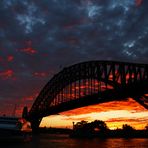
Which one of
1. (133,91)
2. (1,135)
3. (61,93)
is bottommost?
(1,135)

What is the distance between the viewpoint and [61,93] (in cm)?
9394

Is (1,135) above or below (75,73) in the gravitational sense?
below

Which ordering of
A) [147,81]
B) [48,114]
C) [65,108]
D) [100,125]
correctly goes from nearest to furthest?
[147,81]
[65,108]
[48,114]
[100,125]

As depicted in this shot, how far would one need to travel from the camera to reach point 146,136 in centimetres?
11050

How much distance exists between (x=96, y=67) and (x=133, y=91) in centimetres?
1993

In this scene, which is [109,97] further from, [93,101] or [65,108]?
[65,108]

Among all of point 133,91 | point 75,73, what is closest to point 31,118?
point 75,73

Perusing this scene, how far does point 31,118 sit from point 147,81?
58.8m

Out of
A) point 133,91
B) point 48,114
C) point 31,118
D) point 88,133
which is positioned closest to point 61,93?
point 48,114

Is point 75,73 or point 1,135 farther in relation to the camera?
point 75,73

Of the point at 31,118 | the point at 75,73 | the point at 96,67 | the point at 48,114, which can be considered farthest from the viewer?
the point at 31,118

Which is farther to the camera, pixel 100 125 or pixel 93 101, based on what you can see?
pixel 100 125

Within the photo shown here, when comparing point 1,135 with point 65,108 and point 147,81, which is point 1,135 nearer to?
point 65,108

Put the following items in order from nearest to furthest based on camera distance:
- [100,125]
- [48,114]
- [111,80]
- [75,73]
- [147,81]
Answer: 1. [147,81]
2. [111,80]
3. [75,73]
4. [48,114]
5. [100,125]
